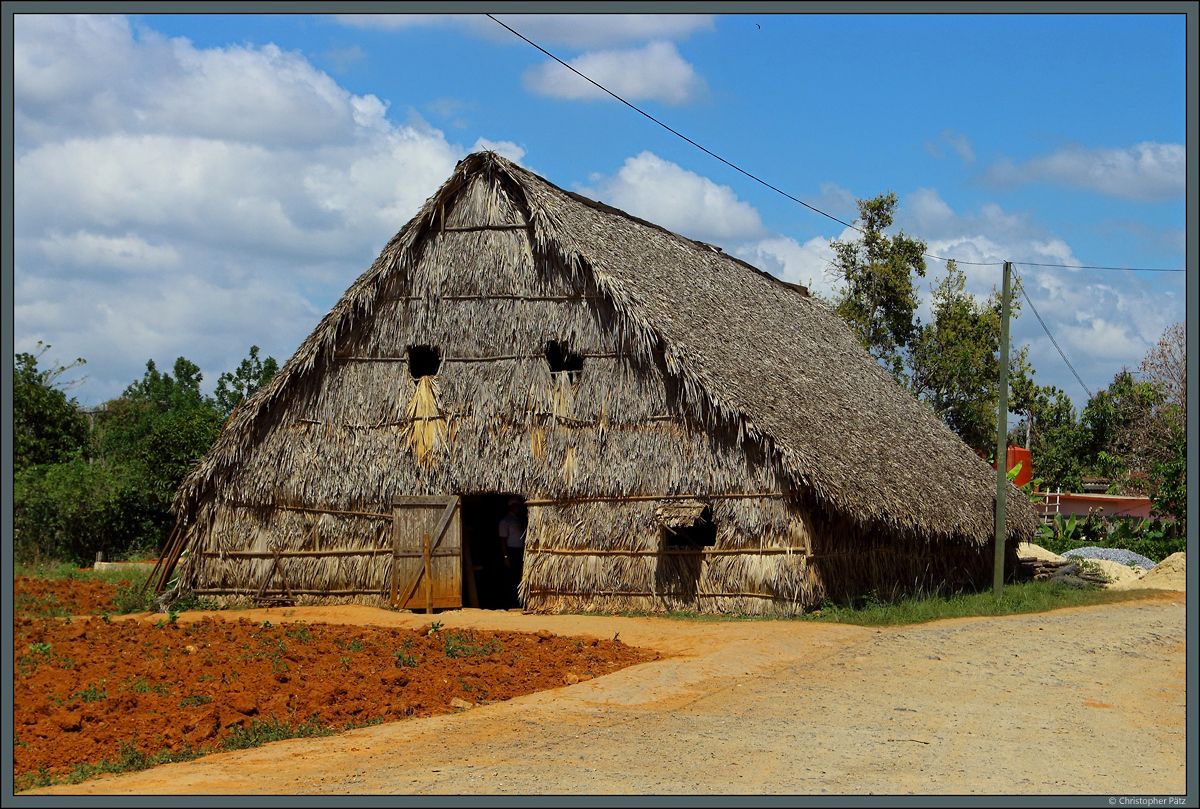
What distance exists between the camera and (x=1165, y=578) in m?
23.6

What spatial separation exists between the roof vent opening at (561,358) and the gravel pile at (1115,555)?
15229 mm

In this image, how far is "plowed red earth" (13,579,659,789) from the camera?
881 cm

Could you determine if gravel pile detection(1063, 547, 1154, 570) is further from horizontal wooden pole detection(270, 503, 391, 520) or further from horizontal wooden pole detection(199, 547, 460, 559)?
horizontal wooden pole detection(270, 503, 391, 520)

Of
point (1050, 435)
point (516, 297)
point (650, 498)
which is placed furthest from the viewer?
point (1050, 435)

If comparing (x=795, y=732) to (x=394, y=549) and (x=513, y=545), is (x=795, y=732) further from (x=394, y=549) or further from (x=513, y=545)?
(x=394, y=549)

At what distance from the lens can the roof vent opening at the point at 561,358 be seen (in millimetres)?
17672

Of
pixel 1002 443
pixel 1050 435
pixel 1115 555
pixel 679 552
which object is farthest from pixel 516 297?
pixel 1050 435

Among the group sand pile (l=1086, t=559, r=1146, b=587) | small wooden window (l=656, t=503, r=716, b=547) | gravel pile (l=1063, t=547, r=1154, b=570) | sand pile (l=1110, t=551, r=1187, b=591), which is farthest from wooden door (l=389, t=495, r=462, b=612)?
gravel pile (l=1063, t=547, r=1154, b=570)

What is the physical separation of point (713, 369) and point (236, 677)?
322 inches

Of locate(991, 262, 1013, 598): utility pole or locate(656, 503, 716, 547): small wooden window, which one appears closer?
locate(656, 503, 716, 547): small wooden window

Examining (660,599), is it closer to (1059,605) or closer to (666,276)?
(666,276)

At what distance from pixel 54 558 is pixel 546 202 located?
16.8 metres

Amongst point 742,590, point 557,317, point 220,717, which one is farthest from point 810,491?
point 220,717

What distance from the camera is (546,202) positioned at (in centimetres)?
1780
